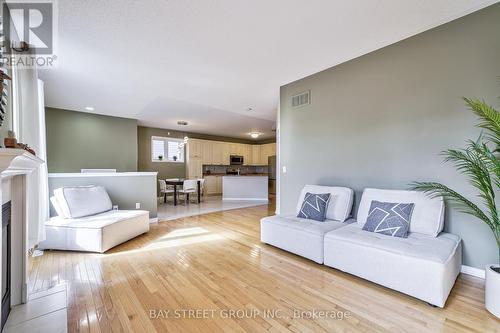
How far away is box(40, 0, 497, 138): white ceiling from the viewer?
212cm

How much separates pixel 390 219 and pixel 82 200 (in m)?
4.32

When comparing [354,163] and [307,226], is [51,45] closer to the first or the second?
[307,226]

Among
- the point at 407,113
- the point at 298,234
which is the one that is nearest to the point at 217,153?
the point at 298,234

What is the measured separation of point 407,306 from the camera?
70.9 inches

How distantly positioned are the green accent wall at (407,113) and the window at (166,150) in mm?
5522

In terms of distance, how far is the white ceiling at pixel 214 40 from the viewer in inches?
83.4

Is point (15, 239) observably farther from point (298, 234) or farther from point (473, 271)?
point (473, 271)

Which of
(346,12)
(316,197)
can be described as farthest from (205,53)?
(316,197)

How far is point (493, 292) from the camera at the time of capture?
5.51ft

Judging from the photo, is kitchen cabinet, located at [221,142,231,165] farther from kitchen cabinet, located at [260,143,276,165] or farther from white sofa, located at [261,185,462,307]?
white sofa, located at [261,185,462,307]

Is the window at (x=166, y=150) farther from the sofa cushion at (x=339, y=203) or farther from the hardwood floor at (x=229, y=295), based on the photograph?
the sofa cushion at (x=339, y=203)

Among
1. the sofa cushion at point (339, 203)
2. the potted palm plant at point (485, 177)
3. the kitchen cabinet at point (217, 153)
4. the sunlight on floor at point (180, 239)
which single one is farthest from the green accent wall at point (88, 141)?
the potted palm plant at point (485, 177)

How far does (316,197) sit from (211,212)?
128 inches

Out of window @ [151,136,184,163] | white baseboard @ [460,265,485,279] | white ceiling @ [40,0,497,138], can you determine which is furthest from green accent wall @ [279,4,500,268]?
window @ [151,136,184,163]
